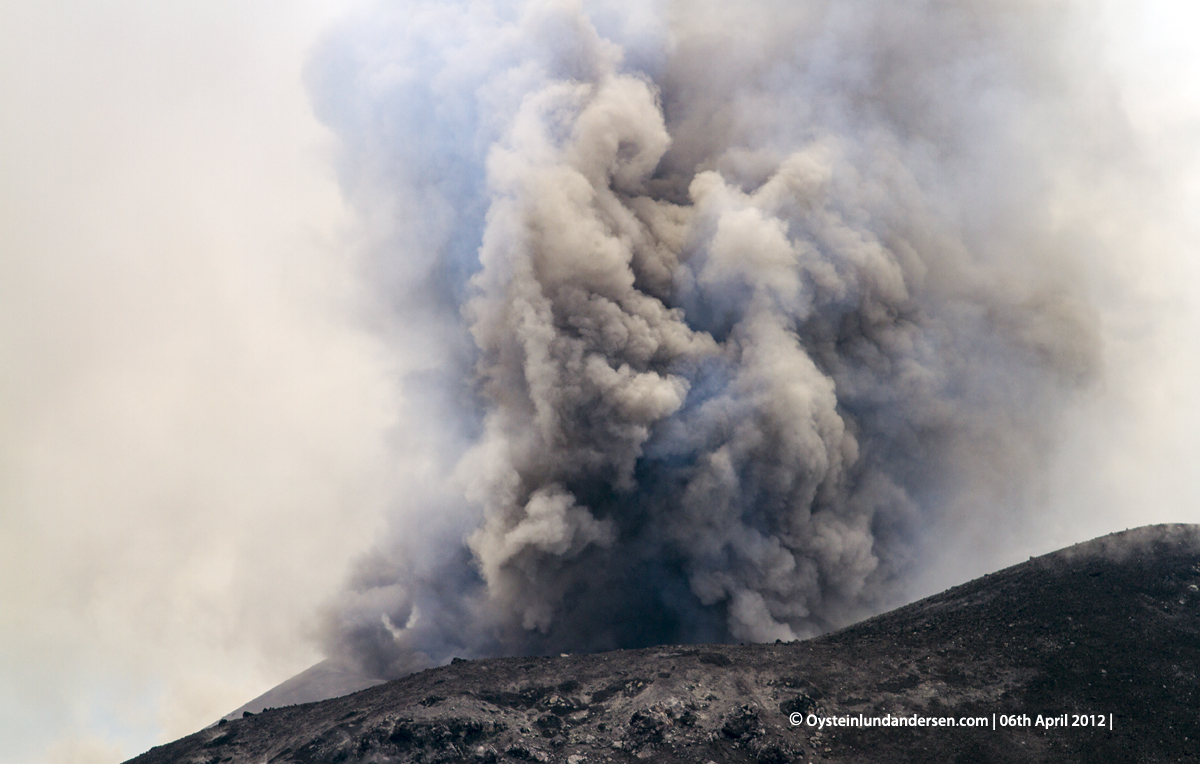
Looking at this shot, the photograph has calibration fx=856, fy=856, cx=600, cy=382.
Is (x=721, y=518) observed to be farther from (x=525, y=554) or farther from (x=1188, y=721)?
(x=1188, y=721)

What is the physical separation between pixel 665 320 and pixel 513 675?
66.7 ft

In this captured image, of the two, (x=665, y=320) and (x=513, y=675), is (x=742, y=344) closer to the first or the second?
(x=665, y=320)

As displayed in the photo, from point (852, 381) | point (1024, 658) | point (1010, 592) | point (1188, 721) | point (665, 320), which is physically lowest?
point (1188, 721)

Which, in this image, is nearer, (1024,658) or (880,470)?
(1024,658)

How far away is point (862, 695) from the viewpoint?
98.6 ft

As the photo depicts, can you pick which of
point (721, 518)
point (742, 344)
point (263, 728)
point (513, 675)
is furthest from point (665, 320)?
point (263, 728)

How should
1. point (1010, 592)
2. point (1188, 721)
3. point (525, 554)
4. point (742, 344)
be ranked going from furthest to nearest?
point (742, 344) → point (525, 554) → point (1010, 592) → point (1188, 721)

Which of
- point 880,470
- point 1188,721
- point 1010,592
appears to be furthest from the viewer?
point 880,470

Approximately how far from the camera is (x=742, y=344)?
45.3 m

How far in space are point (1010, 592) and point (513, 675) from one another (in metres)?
20.3

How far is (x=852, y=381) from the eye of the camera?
48125mm

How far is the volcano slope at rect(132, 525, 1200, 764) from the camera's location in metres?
27.2

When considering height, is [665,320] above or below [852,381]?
above

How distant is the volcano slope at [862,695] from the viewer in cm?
2717
